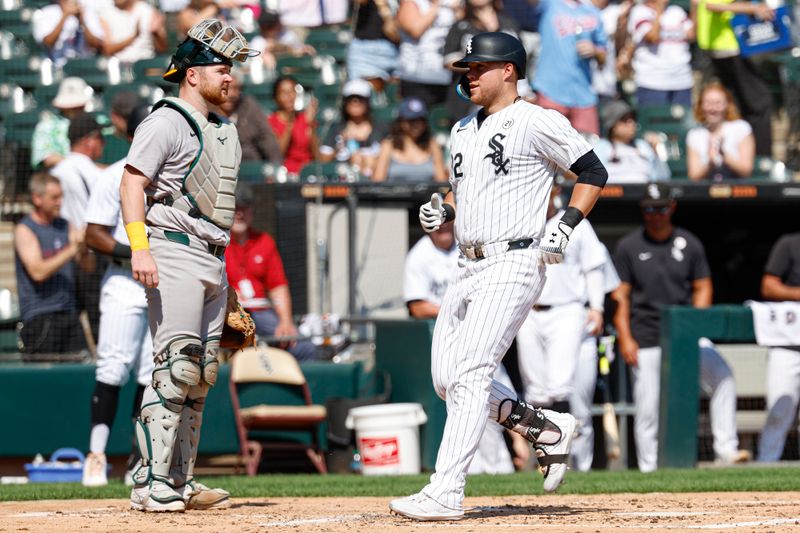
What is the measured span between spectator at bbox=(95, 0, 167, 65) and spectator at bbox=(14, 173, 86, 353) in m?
3.58

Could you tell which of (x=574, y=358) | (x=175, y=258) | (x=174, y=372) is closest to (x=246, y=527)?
(x=174, y=372)

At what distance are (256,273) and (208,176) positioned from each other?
3836 millimetres

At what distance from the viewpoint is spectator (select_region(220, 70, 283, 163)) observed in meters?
10.6

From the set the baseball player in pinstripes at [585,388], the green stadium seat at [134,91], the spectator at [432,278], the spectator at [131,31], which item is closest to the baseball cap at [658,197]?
the baseball player in pinstripes at [585,388]

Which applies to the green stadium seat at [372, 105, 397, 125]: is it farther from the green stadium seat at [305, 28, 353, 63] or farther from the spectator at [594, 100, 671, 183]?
the spectator at [594, 100, 671, 183]

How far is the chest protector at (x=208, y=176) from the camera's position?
5359 millimetres

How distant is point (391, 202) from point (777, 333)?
2.99 metres

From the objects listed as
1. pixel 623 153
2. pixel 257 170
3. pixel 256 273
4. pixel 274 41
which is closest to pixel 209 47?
pixel 256 273

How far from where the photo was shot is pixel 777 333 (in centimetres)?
872

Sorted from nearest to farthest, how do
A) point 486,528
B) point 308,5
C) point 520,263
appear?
point 486,528 < point 520,263 < point 308,5

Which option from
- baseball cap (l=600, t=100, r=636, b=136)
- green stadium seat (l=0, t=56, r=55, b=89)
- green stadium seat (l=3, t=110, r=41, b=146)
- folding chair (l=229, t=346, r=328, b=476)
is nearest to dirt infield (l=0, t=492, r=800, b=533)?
folding chair (l=229, t=346, r=328, b=476)

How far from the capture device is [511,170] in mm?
5066

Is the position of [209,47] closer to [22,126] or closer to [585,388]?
[585,388]

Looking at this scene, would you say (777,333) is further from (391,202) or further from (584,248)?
(391,202)
